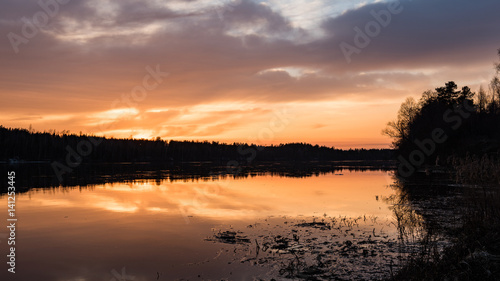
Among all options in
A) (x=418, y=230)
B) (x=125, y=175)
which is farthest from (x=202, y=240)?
(x=125, y=175)

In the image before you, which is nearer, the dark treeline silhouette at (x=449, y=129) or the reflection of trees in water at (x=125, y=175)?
the reflection of trees in water at (x=125, y=175)

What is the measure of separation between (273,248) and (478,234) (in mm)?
7786


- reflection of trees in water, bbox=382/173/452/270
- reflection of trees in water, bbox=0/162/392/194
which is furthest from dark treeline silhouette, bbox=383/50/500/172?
reflection of trees in water, bbox=382/173/452/270

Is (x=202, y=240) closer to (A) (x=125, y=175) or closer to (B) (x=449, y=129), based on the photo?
(A) (x=125, y=175)

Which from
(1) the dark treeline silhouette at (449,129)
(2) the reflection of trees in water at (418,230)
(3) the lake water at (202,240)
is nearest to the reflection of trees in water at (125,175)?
(1) the dark treeline silhouette at (449,129)

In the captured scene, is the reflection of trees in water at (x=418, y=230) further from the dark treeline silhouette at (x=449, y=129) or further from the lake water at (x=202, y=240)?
the dark treeline silhouette at (x=449, y=129)

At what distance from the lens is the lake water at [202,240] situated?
12672 mm

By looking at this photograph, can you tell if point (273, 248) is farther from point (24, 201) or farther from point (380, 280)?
Answer: point (24, 201)

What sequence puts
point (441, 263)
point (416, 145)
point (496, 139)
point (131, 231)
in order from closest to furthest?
point (441, 263), point (131, 231), point (496, 139), point (416, 145)

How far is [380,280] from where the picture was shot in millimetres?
10820

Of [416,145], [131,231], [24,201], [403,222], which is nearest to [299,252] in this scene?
[403,222]

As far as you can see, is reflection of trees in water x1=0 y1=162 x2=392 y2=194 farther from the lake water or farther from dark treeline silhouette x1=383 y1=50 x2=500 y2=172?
the lake water

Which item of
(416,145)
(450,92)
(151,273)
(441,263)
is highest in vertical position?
(450,92)

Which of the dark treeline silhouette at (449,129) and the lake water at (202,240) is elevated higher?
the dark treeline silhouette at (449,129)
